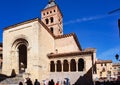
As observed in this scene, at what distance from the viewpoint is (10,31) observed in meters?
31.8

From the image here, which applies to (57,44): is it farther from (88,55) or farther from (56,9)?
(56,9)

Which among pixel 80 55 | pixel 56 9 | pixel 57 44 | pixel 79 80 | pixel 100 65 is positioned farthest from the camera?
pixel 100 65

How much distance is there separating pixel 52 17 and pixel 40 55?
19073mm

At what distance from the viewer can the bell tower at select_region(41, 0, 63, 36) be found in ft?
144

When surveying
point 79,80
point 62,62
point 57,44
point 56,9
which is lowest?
point 79,80

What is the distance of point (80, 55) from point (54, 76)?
5291 mm

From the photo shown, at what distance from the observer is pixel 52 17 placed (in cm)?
4531

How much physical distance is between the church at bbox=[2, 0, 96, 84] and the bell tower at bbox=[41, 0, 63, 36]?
8652 millimetres

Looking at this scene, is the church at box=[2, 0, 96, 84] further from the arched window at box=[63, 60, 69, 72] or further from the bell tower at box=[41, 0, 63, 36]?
the bell tower at box=[41, 0, 63, 36]

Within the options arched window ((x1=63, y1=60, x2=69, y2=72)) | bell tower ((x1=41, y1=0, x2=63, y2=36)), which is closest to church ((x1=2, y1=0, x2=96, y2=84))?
arched window ((x1=63, y1=60, x2=69, y2=72))

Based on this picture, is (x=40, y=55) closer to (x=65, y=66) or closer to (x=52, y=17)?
(x=65, y=66)

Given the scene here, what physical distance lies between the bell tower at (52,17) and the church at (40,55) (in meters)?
8.65

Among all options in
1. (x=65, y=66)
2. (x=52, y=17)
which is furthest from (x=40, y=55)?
(x=52, y=17)

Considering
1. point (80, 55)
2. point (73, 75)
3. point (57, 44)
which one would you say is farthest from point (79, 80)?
point (57, 44)
